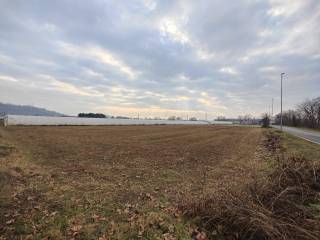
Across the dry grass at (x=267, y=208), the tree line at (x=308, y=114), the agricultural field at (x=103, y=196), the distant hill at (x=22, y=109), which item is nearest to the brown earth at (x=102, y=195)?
the agricultural field at (x=103, y=196)

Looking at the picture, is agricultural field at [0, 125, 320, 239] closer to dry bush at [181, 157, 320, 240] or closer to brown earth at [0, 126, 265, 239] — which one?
brown earth at [0, 126, 265, 239]

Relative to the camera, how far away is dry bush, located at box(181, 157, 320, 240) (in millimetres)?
4105

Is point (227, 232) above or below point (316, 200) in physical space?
below

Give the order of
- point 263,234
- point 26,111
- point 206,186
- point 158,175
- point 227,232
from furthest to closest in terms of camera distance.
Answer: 1. point 26,111
2. point 158,175
3. point 206,186
4. point 227,232
5. point 263,234

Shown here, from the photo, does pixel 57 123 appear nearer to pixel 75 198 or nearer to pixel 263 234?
pixel 75 198

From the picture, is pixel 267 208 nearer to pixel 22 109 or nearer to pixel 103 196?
pixel 103 196

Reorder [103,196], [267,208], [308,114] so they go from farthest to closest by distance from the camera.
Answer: [308,114], [103,196], [267,208]

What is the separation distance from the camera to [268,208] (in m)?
4.94

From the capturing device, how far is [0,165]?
924cm

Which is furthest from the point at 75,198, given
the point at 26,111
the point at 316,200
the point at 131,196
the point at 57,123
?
the point at 26,111

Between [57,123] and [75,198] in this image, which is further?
[57,123]

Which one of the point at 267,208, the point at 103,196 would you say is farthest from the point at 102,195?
the point at 267,208

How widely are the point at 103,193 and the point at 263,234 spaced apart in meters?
4.28

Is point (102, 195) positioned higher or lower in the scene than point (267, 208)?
lower
